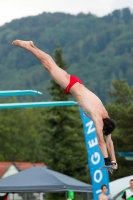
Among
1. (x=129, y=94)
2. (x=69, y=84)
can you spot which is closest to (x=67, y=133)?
(x=129, y=94)

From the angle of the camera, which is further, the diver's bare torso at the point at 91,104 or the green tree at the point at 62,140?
the green tree at the point at 62,140

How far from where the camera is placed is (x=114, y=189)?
79.9 feet

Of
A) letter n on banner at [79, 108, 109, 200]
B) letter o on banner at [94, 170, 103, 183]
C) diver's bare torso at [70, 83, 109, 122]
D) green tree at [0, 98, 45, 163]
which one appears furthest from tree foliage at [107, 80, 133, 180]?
green tree at [0, 98, 45, 163]

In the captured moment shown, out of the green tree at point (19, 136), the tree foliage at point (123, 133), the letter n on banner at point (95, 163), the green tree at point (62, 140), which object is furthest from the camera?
the green tree at point (19, 136)

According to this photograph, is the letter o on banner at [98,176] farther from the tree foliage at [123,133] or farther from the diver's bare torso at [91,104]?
the tree foliage at [123,133]

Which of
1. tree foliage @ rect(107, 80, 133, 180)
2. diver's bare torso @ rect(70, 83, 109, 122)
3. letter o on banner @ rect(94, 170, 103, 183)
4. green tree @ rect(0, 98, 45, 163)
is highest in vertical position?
green tree @ rect(0, 98, 45, 163)

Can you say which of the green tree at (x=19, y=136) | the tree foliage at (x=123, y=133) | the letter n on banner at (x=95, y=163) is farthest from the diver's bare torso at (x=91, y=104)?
the green tree at (x=19, y=136)

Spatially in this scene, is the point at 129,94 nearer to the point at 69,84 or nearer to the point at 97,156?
the point at 97,156

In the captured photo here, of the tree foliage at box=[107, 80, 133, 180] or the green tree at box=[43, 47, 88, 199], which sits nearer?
the tree foliage at box=[107, 80, 133, 180]

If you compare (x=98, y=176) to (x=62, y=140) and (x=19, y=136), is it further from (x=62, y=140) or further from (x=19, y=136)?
(x=19, y=136)

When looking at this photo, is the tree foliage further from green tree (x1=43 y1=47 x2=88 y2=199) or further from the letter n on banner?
the letter n on banner

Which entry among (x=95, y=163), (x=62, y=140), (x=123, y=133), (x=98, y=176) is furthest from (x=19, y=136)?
(x=98, y=176)

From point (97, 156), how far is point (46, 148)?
26.9 meters

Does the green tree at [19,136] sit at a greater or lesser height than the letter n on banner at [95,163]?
greater
